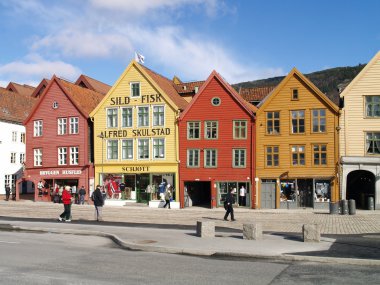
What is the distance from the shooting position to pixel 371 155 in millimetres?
39875

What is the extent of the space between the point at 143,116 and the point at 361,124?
1909 cm

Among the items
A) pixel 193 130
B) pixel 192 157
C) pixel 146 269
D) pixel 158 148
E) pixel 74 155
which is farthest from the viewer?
pixel 74 155

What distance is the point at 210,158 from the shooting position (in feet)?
143

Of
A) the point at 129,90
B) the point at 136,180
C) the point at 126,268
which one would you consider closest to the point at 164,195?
the point at 136,180

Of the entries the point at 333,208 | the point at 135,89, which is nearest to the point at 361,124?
the point at 333,208

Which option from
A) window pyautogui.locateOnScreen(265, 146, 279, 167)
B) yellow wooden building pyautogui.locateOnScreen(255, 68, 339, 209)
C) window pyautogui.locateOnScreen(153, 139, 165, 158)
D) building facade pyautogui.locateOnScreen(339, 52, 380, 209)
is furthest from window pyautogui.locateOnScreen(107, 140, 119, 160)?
building facade pyautogui.locateOnScreen(339, 52, 380, 209)

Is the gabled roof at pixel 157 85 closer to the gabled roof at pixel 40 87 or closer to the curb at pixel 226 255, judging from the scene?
the gabled roof at pixel 40 87

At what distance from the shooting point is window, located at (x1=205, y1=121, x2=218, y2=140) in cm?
4353

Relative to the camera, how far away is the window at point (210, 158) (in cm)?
4338

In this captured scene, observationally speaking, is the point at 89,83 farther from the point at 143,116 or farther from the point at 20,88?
the point at 143,116

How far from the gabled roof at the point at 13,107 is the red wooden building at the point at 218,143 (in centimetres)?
2296

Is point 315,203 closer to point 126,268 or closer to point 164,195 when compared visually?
point 164,195

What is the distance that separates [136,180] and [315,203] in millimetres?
16324

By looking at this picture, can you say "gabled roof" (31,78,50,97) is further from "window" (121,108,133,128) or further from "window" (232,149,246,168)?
"window" (232,149,246,168)
